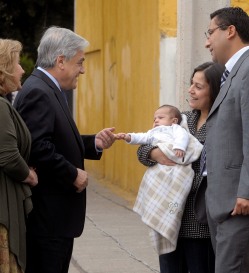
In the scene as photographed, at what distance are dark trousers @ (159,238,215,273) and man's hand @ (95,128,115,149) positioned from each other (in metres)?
0.78

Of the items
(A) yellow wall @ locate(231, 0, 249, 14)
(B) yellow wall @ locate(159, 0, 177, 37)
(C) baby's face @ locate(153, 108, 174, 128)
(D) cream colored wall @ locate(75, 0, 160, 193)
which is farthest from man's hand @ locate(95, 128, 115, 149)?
(D) cream colored wall @ locate(75, 0, 160, 193)

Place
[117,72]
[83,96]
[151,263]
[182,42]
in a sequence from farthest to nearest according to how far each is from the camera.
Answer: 1. [83,96]
2. [117,72]
3. [182,42]
4. [151,263]

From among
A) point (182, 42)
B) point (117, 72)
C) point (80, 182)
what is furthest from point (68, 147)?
point (117, 72)

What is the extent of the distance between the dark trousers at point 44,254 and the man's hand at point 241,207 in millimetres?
1159

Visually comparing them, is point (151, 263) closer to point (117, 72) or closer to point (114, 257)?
point (114, 257)

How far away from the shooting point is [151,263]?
839 cm

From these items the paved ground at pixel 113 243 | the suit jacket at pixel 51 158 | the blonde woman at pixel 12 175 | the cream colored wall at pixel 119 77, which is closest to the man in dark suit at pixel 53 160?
the suit jacket at pixel 51 158

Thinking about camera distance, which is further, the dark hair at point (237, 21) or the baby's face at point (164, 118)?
the baby's face at point (164, 118)

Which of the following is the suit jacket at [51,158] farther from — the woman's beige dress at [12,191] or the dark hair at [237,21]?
the dark hair at [237,21]

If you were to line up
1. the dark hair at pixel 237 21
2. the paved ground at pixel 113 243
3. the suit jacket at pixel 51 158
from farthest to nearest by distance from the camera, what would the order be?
the paved ground at pixel 113 243
the suit jacket at pixel 51 158
the dark hair at pixel 237 21

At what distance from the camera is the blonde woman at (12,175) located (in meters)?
5.23

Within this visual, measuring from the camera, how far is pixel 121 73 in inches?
536

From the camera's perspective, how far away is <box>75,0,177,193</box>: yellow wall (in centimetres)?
1157

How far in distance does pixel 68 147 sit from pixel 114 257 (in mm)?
3309
